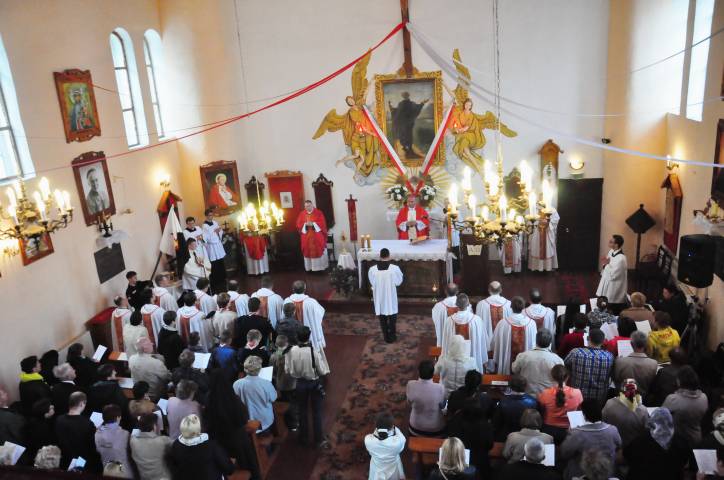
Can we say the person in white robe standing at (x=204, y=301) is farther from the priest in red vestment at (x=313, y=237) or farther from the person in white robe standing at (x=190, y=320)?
the priest in red vestment at (x=313, y=237)

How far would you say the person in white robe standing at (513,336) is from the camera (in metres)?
9.05

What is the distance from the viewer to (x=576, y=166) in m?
14.7

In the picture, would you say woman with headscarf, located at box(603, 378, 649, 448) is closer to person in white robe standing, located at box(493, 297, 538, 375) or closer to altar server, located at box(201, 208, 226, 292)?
person in white robe standing, located at box(493, 297, 538, 375)

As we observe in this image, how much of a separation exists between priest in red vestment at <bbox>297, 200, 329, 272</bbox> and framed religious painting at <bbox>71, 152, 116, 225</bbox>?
458 cm

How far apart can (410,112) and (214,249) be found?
5884mm

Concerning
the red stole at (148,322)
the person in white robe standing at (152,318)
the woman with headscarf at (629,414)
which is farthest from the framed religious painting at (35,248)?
the woman with headscarf at (629,414)

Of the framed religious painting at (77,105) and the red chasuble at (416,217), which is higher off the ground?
the framed religious painting at (77,105)

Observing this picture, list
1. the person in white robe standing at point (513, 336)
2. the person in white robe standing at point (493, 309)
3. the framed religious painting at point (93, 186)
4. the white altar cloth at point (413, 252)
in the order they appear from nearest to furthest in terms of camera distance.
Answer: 1. the person in white robe standing at point (513, 336)
2. the person in white robe standing at point (493, 309)
3. the framed religious painting at point (93, 186)
4. the white altar cloth at point (413, 252)

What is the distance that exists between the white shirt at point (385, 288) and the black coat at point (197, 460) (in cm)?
564

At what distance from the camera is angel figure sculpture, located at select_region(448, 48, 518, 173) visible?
14992 mm

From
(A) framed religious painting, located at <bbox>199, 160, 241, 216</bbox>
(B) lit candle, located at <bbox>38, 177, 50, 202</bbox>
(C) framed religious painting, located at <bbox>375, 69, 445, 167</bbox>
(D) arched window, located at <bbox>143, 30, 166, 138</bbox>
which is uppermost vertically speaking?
(D) arched window, located at <bbox>143, 30, 166, 138</bbox>

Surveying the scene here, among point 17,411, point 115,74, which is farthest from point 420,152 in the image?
point 17,411

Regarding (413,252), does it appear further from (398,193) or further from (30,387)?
(30,387)

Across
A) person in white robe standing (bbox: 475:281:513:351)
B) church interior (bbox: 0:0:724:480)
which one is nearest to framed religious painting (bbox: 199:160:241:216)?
church interior (bbox: 0:0:724:480)
